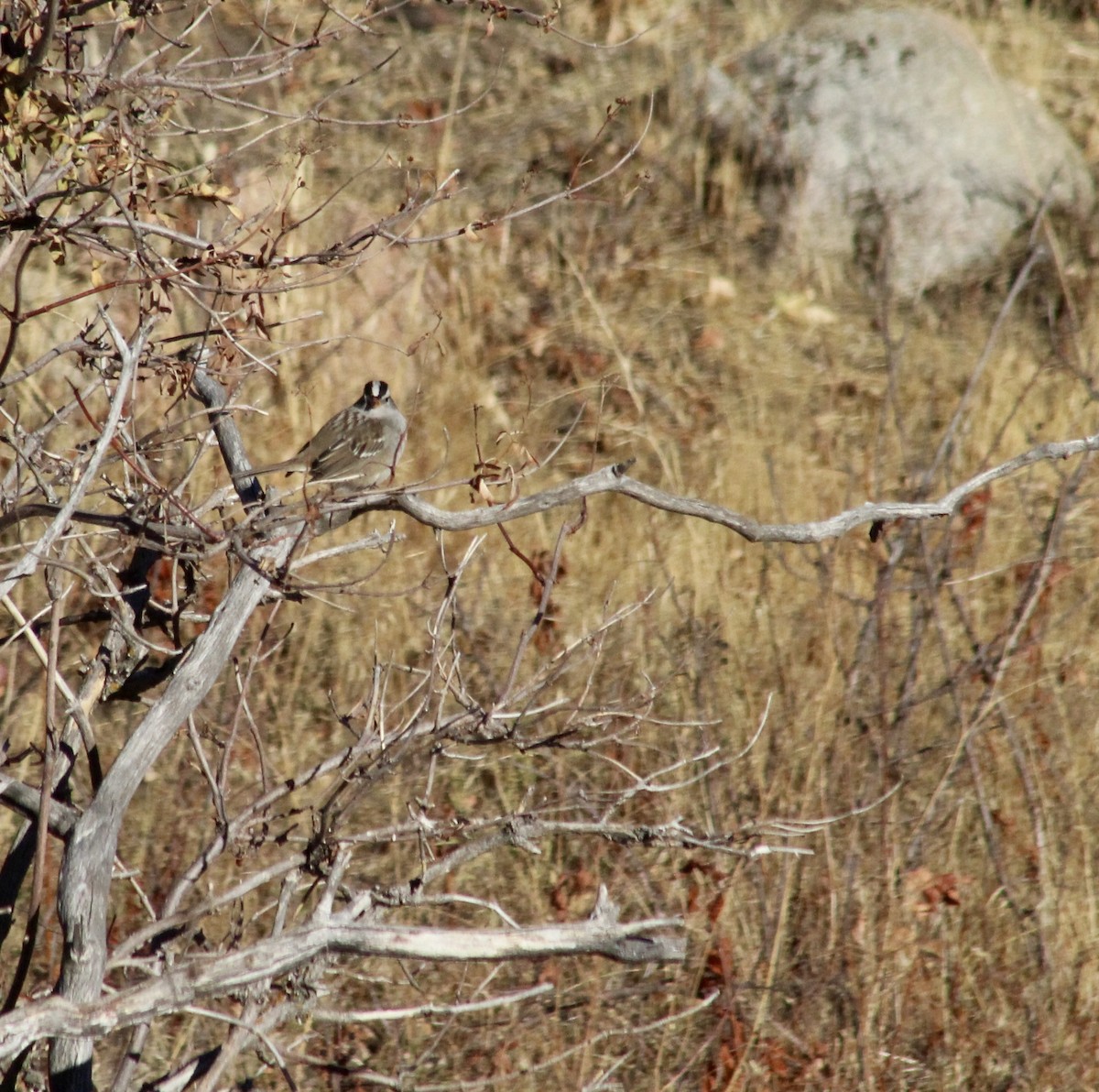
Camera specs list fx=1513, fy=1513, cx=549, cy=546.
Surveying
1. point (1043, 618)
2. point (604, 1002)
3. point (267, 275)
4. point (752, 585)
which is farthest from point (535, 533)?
point (267, 275)

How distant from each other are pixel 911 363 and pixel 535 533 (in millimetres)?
3068

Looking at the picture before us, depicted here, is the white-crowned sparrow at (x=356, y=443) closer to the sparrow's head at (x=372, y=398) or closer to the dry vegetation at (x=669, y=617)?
the sparrow's head at (x=372, y=398)

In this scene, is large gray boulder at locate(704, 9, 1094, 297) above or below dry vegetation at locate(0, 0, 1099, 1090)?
above

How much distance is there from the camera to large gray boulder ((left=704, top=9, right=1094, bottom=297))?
9.72 meters

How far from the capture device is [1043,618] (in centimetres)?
586

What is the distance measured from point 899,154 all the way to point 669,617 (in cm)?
467

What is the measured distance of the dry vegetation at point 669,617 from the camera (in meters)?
4.54

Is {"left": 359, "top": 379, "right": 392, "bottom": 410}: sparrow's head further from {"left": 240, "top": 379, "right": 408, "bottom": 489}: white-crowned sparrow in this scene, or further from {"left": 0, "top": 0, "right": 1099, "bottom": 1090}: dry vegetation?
{"left": 0, "top": 0, "right": 1099, "bottom": 1090}: dry vegetation

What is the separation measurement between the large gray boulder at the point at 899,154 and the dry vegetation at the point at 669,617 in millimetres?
250

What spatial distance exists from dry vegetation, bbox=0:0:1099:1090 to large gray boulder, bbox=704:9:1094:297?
250 millimetres

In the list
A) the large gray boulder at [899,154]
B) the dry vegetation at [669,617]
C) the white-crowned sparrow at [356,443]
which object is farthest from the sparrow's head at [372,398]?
the large gray boulder at [899,154]

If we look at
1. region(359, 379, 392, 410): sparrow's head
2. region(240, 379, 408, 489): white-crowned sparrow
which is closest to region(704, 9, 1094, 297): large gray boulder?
region(359, 379, 392, 410): sparrow's head

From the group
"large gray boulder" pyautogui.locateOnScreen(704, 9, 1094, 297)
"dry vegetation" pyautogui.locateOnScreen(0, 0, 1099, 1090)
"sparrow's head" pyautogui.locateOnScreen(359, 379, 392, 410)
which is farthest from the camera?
"large gray boulder" pyautogui.locateOnScreen(704, 9, 1094, 297)

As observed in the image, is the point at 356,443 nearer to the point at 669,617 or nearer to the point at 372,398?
the point at 372,398
